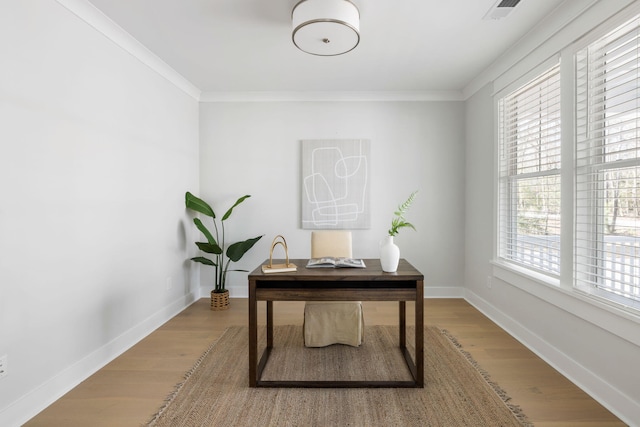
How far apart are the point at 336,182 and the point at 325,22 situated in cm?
218

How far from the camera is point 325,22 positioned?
226 centimetres

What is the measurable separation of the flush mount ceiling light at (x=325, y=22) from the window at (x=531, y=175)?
1567 millimetres

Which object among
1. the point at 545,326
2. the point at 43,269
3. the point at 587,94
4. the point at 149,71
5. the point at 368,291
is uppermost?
the point at 149,71

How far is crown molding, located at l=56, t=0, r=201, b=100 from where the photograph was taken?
2281mm

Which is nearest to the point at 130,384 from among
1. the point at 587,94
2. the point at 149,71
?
the point at 149,71

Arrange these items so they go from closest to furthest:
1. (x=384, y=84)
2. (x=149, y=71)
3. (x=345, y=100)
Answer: (x=149, y=71), (x=384, y=84), (x=345, y=100)

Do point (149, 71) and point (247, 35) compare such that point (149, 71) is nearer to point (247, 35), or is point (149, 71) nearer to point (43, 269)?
point (247, 35)

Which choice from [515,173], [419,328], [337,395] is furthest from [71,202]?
[515,173]

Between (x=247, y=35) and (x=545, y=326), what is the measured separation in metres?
3.26

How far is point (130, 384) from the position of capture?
7.44 feet

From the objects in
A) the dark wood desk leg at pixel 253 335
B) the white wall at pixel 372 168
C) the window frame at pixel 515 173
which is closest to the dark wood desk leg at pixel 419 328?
the dark wood desk leg at pixel 253 335

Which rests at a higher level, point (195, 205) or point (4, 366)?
point (195, 205)

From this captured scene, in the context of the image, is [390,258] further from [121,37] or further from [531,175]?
[121,37]

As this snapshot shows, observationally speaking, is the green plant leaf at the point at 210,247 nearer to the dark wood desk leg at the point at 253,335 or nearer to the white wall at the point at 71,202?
the white wall at the point at 71,202
